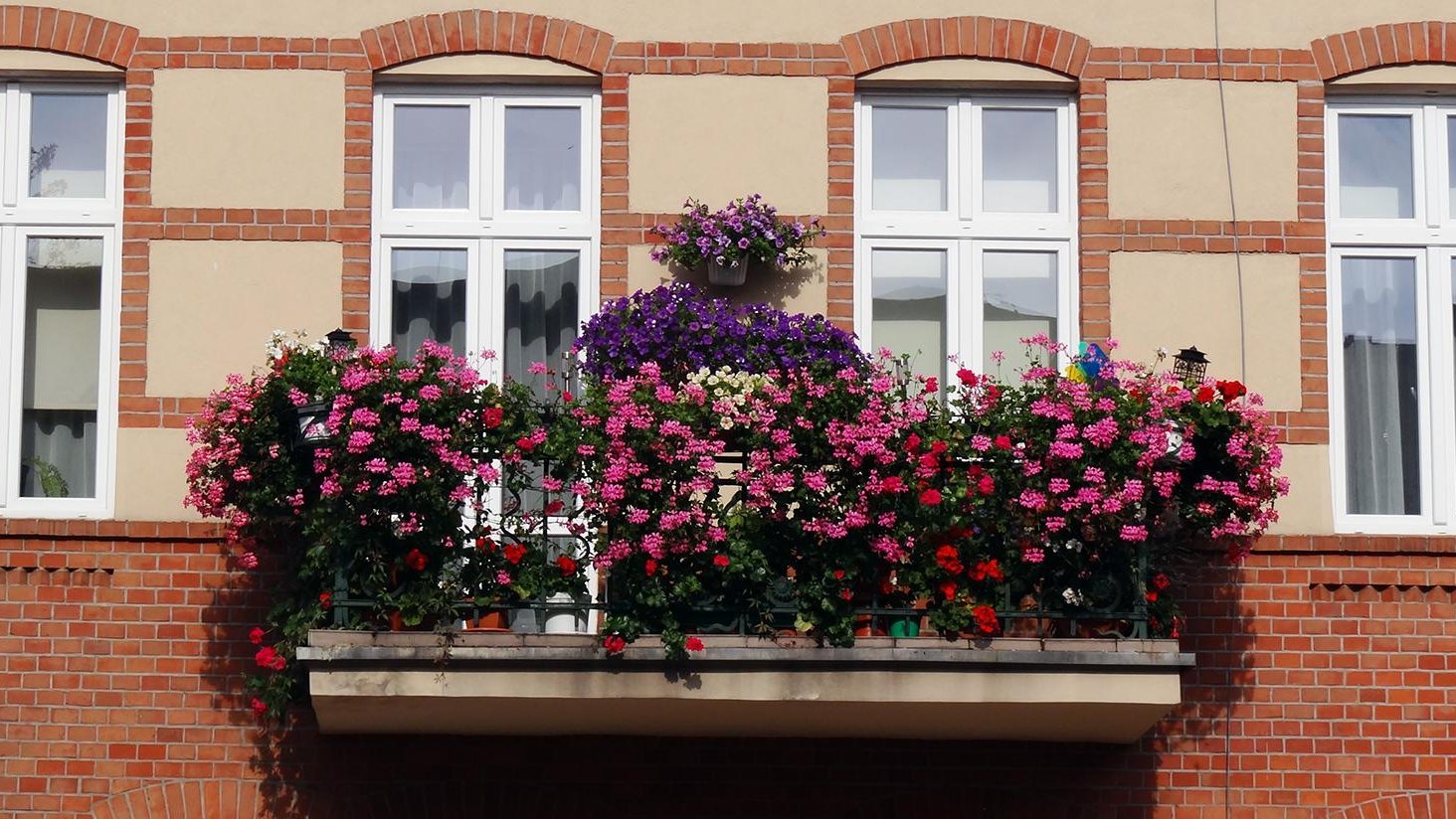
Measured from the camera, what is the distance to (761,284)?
37.5 feet

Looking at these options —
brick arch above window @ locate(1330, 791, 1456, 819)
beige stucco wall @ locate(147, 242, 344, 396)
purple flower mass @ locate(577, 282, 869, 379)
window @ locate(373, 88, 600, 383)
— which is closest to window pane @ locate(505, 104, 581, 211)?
window @ locate(373, 88, 600, 383)

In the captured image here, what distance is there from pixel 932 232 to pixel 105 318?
4.08m

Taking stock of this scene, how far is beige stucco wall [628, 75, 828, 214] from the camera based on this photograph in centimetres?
1149

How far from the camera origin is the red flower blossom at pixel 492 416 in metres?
9.95

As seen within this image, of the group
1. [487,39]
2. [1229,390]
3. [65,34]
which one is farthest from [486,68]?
[1229,390]

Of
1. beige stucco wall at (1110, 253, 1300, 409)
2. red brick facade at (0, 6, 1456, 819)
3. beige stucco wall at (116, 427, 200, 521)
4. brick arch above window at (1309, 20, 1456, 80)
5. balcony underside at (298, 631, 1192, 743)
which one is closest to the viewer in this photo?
balcony underside at (298, 631, 1192, 743)

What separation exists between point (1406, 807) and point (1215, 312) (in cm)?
249

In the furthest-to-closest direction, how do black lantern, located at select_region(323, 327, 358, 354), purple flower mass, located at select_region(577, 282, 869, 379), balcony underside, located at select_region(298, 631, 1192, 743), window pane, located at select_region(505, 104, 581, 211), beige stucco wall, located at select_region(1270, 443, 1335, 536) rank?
window pane, located at select_region(505, 104, 581, 211) → beige stucco wall, located at select_region(1270, 443, 1335, 536) → purple flower mass, located at select_region(577, 282, 869, 379) → black lantern, located at select_region(323, 327, 358, 354) → balcony underside, located at select_region(298, 631, 1192, 743)

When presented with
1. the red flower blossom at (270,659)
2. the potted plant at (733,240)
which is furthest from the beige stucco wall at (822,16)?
the red flower blossom at (270,659)

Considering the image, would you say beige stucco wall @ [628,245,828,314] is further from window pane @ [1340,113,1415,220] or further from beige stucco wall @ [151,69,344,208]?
window pane @ [1340,113,1415,220]

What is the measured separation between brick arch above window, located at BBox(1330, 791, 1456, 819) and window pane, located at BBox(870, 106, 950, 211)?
11.5 ft

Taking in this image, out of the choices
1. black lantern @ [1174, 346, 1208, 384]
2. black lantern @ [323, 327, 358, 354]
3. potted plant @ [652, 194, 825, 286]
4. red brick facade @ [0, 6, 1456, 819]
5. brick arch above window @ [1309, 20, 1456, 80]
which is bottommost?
red brick facade @ [0, 6, 1456, 819]

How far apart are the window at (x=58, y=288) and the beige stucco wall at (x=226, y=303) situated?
32 centimetres

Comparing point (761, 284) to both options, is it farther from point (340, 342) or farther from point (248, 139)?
point (248, 139)
